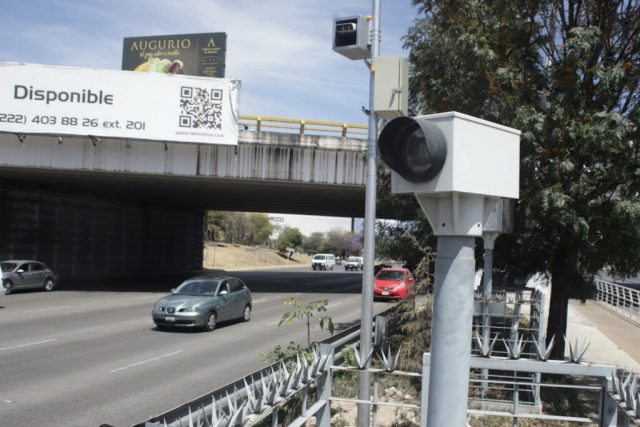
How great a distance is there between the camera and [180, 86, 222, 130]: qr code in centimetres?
2644

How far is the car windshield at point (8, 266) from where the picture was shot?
Result: 85.8 feet

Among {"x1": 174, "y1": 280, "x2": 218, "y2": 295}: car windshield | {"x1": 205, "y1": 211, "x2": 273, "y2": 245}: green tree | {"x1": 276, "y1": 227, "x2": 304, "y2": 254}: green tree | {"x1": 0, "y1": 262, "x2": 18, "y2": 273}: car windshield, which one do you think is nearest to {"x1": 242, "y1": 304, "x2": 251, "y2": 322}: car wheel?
{"x1": 174, "y1": 280, "x2": 218, "y2": 295}: car windshield

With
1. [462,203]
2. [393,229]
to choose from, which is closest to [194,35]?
[393,229]

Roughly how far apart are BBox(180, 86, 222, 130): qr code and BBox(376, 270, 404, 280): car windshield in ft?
33.1

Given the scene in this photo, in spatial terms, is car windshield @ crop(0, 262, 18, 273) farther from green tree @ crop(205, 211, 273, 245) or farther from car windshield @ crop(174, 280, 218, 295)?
green tree @ crop(205, 211, 273, 245)

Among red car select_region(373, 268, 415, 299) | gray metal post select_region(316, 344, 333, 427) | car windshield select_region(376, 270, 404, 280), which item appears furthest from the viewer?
car windshield select_region(376, 270, 404, 280)

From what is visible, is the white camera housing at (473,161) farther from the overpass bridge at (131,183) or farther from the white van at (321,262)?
the white van at (321,262)

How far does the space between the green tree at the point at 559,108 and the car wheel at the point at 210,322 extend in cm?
854

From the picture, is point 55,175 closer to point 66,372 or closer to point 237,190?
point 237,190

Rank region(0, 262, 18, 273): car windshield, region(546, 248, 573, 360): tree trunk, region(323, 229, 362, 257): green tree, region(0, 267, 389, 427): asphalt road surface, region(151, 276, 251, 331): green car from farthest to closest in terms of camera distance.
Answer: region(323, 229, 362, 257): green tree, region(0, 262, 18, 273): car windshield, region(151, 276, 251, 331): green car, region(546, 248, 573, 360): tree trunk, region(0, 267, 389, 427): asphalt road surface

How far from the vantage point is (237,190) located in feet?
111

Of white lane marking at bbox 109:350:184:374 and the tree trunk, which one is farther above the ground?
the tree trunk

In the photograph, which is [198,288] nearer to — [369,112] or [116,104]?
[369,112]

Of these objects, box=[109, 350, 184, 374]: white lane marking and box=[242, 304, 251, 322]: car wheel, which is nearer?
box=[109, 350, 184, 374]: white lane marking
